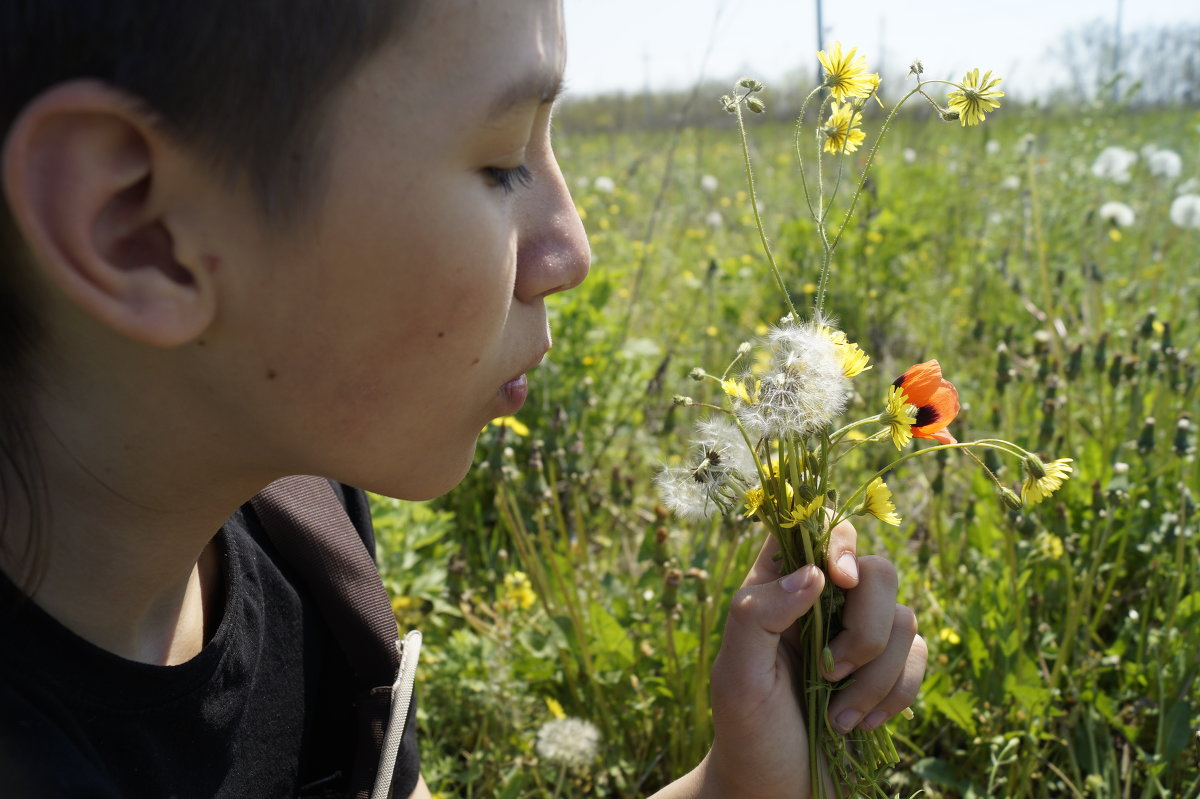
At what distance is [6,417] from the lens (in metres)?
0.84

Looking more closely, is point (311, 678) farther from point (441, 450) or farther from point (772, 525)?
point (772, 525)

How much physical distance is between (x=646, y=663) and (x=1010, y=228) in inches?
140

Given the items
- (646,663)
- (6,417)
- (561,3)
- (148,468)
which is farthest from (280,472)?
(646,663)

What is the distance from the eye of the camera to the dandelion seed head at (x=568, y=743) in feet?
5.15

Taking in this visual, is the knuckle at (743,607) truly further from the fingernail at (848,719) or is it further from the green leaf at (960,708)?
the green leaf at (960,708)

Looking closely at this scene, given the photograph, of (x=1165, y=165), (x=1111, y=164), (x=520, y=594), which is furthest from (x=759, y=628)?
(x=1111, y=164)

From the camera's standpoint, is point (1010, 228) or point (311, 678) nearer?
point (311, 678)

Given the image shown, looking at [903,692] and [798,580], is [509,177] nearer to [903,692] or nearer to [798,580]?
[798,580]

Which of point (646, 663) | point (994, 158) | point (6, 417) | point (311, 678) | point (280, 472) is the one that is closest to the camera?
point (6, 417)

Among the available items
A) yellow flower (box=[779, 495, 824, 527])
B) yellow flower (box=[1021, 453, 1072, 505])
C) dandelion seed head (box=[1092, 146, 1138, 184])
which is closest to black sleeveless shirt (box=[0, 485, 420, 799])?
yellow flower (box=[779, 495, 824, 527])

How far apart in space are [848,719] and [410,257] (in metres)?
0.61

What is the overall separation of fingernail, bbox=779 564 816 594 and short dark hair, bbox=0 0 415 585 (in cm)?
54

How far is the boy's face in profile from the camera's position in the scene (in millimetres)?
755

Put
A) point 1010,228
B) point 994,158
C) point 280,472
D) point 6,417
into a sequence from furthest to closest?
point 994,158 < point 1010,228 < point 280,472 < point 6,417
